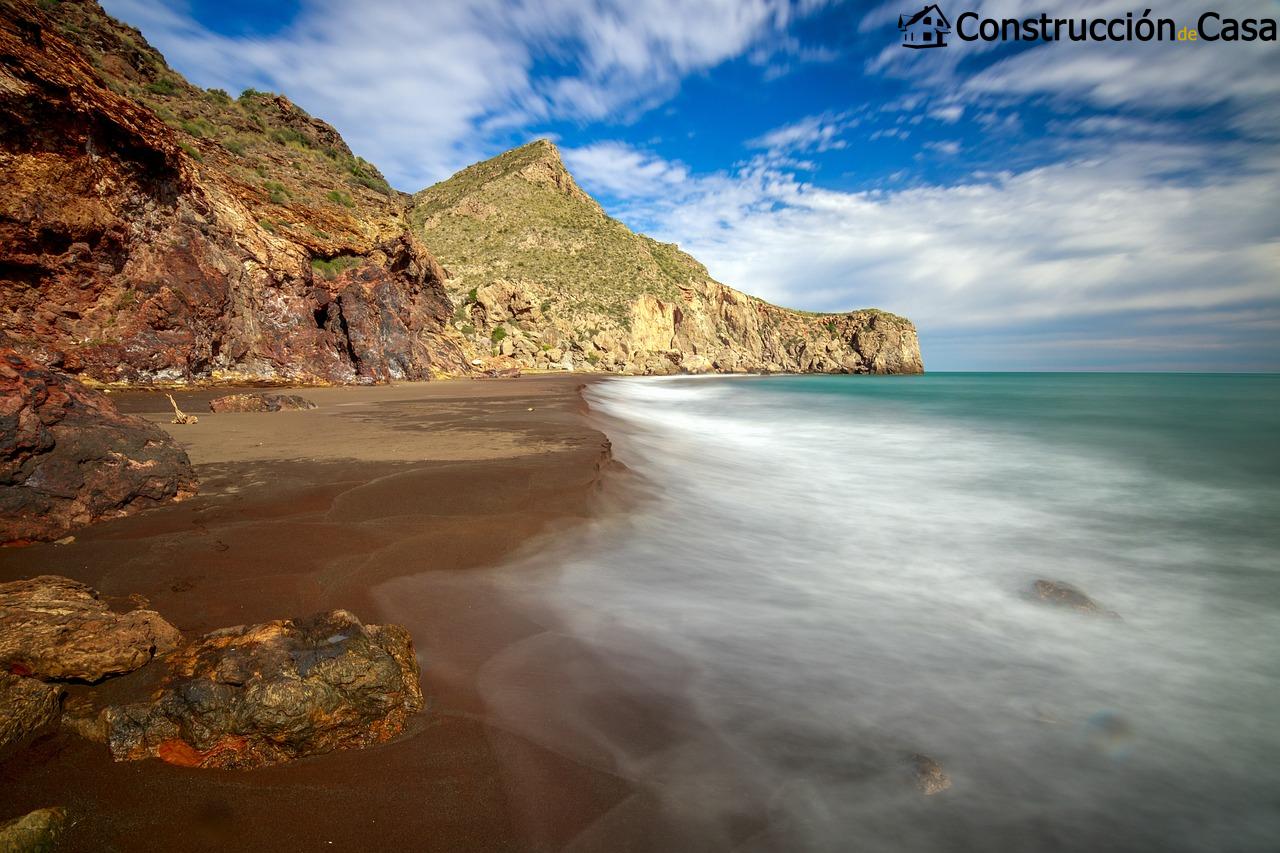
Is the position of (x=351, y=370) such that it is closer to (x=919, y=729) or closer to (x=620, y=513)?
(x=620, y=513)

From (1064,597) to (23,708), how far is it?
7177 millimetres

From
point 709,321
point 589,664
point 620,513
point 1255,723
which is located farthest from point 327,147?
point 709,321

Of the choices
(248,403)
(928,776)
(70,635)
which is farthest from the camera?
(248,403)

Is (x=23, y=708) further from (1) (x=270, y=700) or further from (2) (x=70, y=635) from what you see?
(1) (x=270, y=700)

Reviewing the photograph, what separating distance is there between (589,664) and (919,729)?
1964mm

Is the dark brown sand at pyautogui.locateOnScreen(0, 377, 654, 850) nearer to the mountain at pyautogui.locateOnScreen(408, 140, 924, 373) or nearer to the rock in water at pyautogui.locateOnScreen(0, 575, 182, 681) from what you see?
the rock in water at pyautogui.locateOnScreen(0, 575, 182, 681)

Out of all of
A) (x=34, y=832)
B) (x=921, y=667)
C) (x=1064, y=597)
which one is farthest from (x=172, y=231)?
(x=1064, y=597)

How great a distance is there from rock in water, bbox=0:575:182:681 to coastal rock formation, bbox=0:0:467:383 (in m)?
14.9

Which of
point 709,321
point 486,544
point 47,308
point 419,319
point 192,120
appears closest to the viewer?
point 486,544

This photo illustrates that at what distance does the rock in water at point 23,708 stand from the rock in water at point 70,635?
3.4 inches

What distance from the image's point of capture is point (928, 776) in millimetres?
2508

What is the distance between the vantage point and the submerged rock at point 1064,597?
477 cm

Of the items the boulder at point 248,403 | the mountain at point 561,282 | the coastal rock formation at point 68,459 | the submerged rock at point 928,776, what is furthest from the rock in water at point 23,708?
the mountain at point 561,282

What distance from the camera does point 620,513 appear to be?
5766mm
